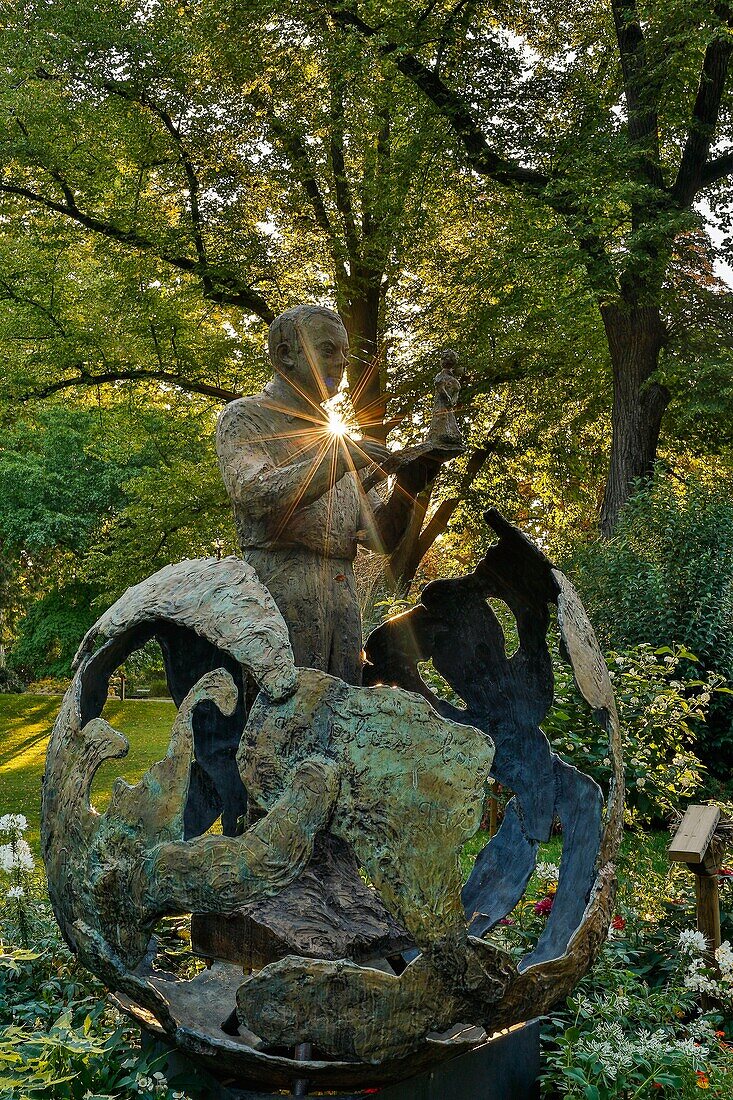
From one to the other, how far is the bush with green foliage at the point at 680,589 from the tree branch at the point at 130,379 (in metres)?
6.79

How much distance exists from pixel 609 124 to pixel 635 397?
333cm

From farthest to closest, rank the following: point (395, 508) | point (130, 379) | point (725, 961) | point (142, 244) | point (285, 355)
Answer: point (130, 379), point (142, 244), point (725, 961), point (395, 508), point (285, 355)

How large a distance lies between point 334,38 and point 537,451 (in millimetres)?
6943

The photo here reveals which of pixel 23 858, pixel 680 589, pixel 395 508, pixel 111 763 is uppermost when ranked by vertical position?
pixel 680 589

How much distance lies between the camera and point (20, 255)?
13.9m

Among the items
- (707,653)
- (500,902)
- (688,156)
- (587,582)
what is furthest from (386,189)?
(500,902)

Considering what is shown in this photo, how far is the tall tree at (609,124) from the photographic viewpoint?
11008 mm

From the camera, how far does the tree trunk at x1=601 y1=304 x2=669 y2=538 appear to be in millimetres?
12242

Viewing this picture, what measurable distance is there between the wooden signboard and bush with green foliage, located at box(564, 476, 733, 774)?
13.2ft

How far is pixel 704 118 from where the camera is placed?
11.9 meters

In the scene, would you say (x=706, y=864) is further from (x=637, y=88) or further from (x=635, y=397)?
(x=637, y=88)

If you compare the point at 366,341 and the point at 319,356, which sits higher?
Answer: the point at 366,341

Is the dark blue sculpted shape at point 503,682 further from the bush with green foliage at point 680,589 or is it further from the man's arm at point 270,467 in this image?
the bush with green foliage at point 680,589

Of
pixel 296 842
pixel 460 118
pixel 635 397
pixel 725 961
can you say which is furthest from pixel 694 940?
pixel 460 118
